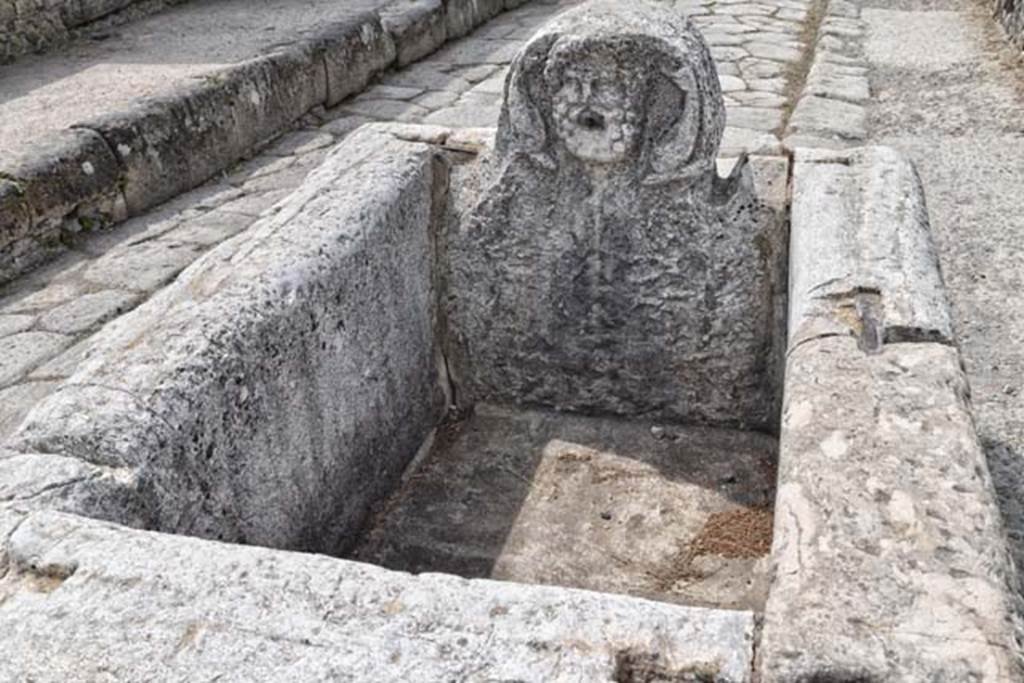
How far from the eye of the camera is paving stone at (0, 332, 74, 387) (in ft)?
11.6

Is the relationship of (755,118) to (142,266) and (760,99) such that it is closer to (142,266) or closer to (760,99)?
(760,99)

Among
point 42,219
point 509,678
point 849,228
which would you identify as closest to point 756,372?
point 849,228

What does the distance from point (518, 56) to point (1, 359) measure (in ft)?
7.05

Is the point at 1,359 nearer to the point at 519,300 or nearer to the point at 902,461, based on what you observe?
the point at 519,300

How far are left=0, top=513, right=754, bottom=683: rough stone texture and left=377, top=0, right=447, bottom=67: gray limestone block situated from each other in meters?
5.84

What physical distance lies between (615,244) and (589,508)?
24.5 inches

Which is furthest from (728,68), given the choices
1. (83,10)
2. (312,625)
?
(312,625)

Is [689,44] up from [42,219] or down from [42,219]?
up

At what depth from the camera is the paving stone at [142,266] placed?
415 centimetres

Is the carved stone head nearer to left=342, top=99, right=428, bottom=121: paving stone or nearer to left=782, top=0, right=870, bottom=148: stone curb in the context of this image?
left=782, top=0, right=870, bottom=148: stone curb

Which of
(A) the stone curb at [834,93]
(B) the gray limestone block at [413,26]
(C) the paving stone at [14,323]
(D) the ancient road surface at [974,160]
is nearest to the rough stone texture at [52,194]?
(C) the paving stone at [14,323]

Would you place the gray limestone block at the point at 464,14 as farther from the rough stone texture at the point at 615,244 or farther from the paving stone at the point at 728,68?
the rough stone texture at the point at 615,244

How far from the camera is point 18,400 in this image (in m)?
3.35

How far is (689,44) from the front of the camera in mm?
2363
